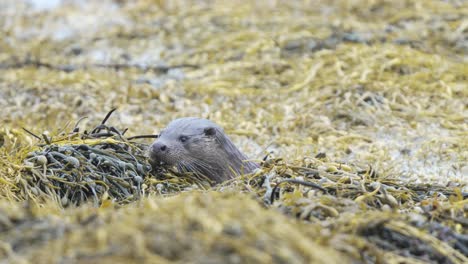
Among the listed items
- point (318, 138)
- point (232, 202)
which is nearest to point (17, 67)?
point (318, 138)

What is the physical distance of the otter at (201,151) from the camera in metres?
4.27

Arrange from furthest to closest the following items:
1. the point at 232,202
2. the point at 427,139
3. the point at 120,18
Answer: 1. the point at 120,18
2. the point at 427,139
3. the point at 232,202

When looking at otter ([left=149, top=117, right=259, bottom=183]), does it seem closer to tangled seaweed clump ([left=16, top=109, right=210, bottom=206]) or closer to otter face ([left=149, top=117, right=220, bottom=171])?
otter face ([left=149, top=117, right=220, bottom=171])

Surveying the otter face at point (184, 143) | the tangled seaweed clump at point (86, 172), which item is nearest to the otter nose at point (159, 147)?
the otter face at point (184, 143)

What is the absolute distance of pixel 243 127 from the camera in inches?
247

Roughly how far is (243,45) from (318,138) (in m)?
2.80

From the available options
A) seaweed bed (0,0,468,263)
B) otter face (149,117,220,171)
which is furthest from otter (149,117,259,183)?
seaweed bed (0,0,468,263)

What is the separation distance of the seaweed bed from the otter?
0.12 metres

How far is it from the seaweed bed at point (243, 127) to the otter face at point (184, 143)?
99 millimetres

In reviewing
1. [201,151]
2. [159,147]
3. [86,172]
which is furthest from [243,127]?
[86,172]

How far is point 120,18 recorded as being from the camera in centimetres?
1000

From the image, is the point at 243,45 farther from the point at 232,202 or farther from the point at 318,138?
the point at 232,202

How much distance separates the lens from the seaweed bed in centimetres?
235

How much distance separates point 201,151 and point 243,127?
194 cm
